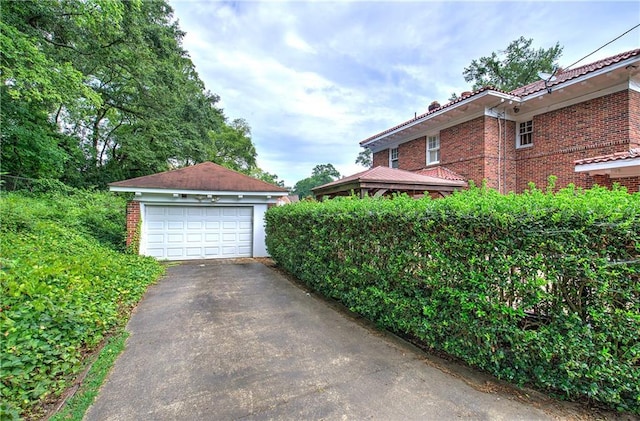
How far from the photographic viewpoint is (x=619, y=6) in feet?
22.2

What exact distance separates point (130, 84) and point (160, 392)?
15709mm

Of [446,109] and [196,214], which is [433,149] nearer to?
[446,109]

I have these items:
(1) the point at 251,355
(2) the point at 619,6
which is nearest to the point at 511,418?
(1) the point at 251,355

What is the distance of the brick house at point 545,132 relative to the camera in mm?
7645

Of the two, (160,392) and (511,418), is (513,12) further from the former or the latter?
(160,392)

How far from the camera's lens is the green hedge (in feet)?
6.94

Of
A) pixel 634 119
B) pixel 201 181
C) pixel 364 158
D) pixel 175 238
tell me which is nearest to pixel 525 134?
pixel 634 119

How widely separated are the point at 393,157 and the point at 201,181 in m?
9.23

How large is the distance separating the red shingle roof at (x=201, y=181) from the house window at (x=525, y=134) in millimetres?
9052

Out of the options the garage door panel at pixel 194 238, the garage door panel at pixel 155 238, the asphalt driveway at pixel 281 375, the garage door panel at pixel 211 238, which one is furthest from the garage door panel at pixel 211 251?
the asphalt driveway at pixel 281 375

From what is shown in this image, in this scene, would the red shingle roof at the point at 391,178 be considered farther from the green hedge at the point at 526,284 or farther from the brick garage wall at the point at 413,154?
the green hedge at the point at 526,284

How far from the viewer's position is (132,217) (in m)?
9.20

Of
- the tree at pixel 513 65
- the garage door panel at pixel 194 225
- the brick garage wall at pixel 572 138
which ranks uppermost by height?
the tree at pixel 513 65

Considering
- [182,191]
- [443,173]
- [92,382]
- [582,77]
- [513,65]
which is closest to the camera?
[92,382]
